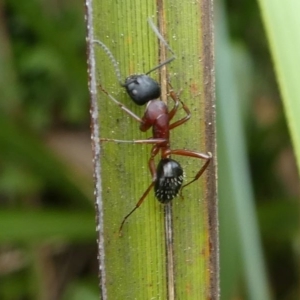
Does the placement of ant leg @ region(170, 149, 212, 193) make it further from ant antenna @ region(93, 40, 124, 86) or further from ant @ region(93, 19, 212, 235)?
ant antenna @ region(93, 40, 124, 86)

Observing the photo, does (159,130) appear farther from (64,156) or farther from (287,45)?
(64,156)

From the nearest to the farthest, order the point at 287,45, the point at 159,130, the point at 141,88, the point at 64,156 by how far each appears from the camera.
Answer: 1. the point at 287,45
2. the point at 141,88
3. the point at 159,130
4. the point at 64,156

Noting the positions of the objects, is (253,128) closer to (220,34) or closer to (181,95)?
(220,34)

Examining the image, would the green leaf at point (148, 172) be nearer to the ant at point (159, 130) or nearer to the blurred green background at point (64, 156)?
the ant at point (159, 130)

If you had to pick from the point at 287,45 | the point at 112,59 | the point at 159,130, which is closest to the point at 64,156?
the point at 159,130

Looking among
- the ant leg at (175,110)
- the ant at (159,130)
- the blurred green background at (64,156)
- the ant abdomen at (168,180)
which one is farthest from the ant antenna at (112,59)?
the blurred green background at (64,156)

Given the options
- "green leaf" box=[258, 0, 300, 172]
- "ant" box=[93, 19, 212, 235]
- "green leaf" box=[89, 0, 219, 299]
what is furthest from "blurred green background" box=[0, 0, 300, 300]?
"green leaf" box=[258, 0, 300, 172]
